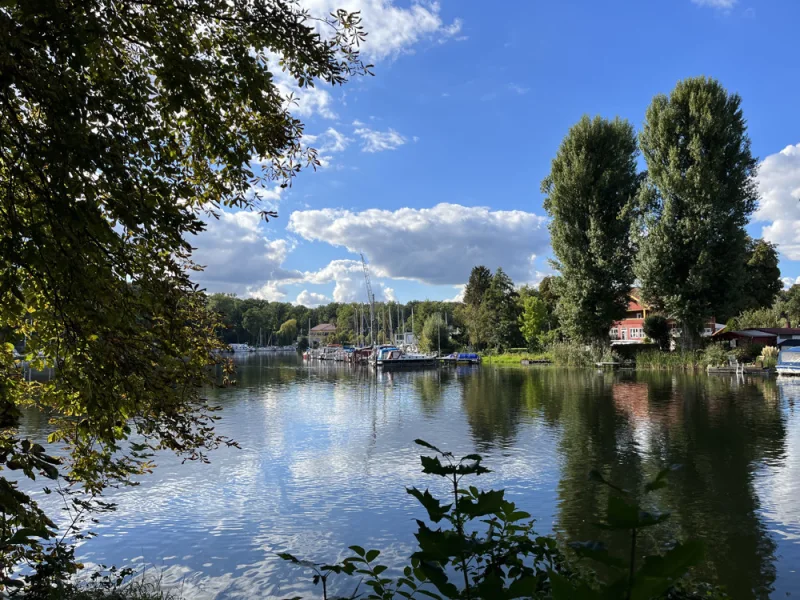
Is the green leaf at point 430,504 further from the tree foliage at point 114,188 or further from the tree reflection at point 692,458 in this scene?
the tree foliage at point 114,188

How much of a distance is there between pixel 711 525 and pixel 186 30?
9993 millimetres

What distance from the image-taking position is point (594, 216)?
44.0 m

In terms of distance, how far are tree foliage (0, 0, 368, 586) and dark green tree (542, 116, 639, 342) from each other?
41926 mm

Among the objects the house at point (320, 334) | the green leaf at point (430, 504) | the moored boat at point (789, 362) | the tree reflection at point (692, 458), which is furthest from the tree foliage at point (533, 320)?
the house at point (320, 334)

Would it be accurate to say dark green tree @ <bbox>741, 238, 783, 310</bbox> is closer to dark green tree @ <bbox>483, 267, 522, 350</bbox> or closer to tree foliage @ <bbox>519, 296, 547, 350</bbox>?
tree foliage @ <bbox>519, 296, 547, 350</bbox>

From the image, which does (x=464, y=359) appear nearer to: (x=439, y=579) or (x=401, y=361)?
(x=401, y=361)

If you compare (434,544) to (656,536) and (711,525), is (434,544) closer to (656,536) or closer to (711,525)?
(656,536)

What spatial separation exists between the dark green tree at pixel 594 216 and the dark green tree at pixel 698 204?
3626 millimetres

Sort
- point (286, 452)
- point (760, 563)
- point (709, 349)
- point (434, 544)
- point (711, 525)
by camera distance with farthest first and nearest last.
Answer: point (709, 349) < point (286, 452) < point (711, 525) < point (760, 563) < point (434, 544)

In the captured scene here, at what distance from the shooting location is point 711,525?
9.01m

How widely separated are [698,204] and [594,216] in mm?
7671

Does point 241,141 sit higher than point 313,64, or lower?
lower

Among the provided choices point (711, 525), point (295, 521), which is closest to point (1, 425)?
point (295, 521)

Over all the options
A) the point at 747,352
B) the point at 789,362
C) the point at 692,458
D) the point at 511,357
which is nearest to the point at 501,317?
the point at 511,357
